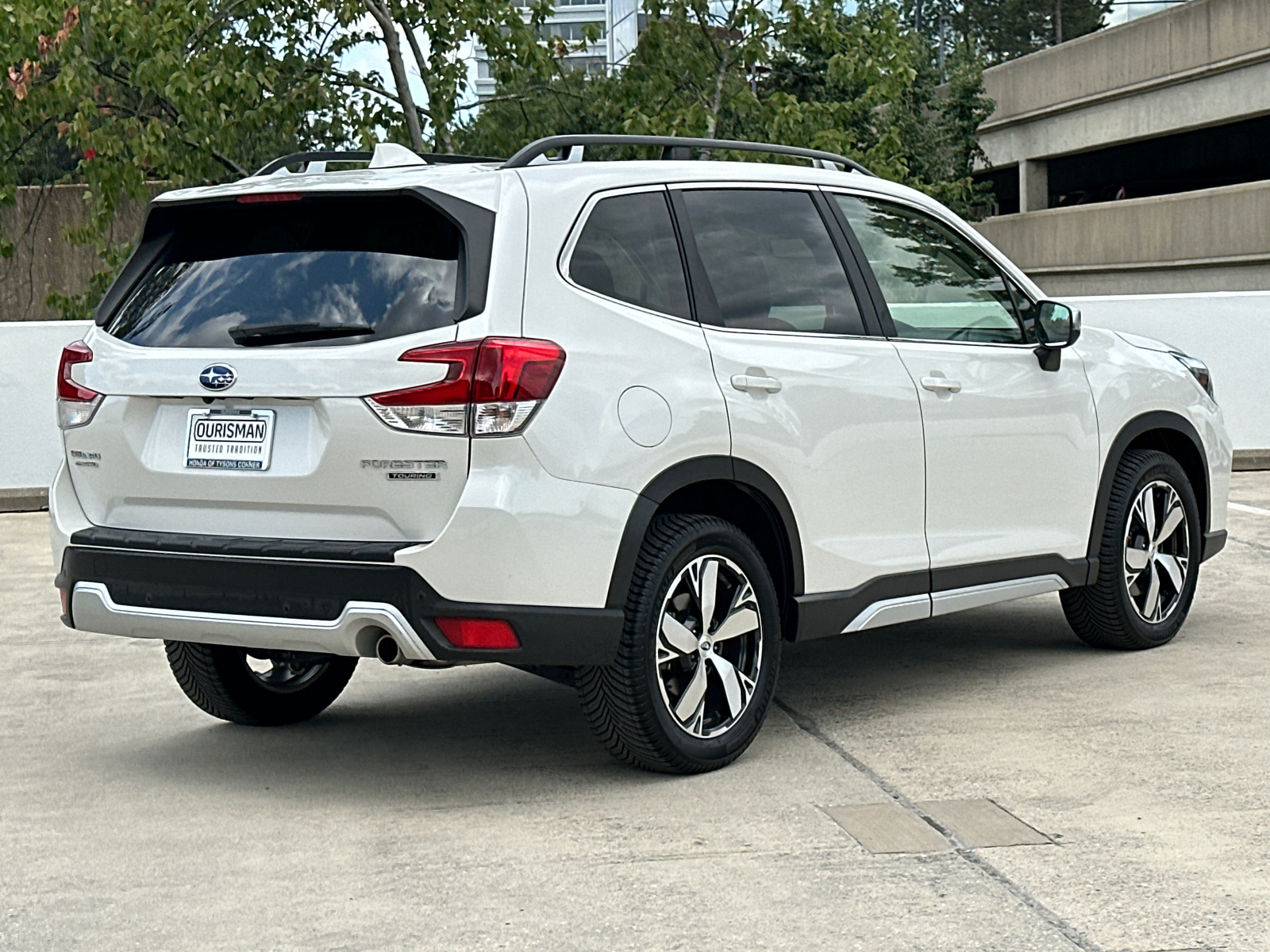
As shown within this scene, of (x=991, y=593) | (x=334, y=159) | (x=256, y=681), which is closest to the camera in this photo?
(x=334, y=159)

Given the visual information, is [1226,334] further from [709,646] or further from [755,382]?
[709,646]

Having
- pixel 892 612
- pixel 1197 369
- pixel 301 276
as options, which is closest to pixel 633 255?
pixel 301 276

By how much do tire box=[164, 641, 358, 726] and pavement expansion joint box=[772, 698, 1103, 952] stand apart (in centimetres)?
163

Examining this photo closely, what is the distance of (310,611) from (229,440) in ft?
1.84

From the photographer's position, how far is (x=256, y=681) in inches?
263

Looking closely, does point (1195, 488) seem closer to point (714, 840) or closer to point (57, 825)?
point (714, 840)

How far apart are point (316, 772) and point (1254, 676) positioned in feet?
11.2

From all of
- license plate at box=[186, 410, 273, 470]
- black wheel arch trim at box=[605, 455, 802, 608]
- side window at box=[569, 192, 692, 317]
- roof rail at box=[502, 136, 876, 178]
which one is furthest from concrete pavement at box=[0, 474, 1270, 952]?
roof rail at box=[502, 136, 876, 178]

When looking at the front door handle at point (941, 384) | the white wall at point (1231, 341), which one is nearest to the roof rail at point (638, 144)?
the front door handle at point (941, 384)

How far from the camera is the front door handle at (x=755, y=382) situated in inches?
229

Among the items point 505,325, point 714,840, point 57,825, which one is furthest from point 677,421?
point 57,825

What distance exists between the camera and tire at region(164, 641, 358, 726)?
654cm

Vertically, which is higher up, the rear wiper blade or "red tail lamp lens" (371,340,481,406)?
the rear wiper blade

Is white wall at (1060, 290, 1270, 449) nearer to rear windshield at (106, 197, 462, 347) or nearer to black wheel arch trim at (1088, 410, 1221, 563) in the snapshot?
black wheel arch trim at (1088, 410, 1221, 563)
